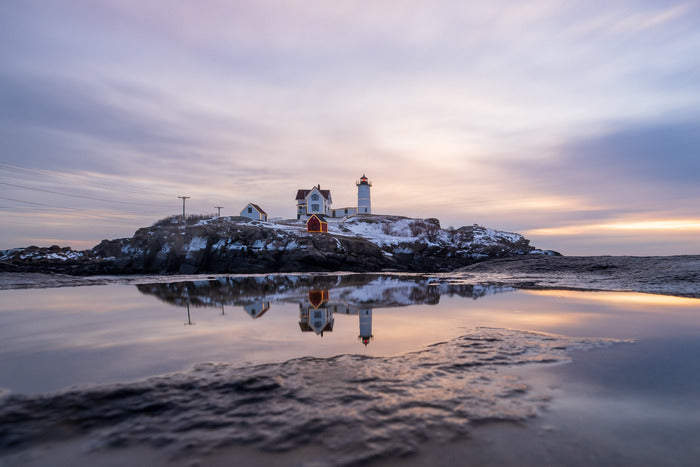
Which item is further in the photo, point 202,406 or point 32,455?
point 202,406

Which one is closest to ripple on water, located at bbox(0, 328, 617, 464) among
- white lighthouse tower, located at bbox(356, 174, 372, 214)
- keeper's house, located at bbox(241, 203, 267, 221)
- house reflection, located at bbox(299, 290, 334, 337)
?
house reflection, located at bbox(299, 290, 334, 337)

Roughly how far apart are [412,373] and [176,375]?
316 centimetres

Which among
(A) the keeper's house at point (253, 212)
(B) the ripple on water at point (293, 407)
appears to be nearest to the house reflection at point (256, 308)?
(B) the ripple on water at point (293, 407)

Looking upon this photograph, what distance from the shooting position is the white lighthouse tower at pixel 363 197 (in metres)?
88.0

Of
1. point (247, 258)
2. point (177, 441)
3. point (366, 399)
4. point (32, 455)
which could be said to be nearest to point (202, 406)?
point (177, 441)

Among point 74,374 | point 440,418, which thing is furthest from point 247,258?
point 440,418

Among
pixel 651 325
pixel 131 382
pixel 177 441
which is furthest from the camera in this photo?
pixel 651 325

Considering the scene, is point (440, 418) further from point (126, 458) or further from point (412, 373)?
point (126, 458)

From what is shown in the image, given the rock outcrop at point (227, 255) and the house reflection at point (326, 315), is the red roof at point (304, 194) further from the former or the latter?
the house reflection at point (326, 315)

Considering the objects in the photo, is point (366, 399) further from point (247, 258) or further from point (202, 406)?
point (247, 258)

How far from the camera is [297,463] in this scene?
2.70 m

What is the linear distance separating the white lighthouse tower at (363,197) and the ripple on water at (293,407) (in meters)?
83.1

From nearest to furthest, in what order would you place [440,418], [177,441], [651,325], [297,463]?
[297,463], [177,441], [440,418], [651,325]

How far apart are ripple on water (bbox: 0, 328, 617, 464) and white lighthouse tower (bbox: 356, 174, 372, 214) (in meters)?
83.1
